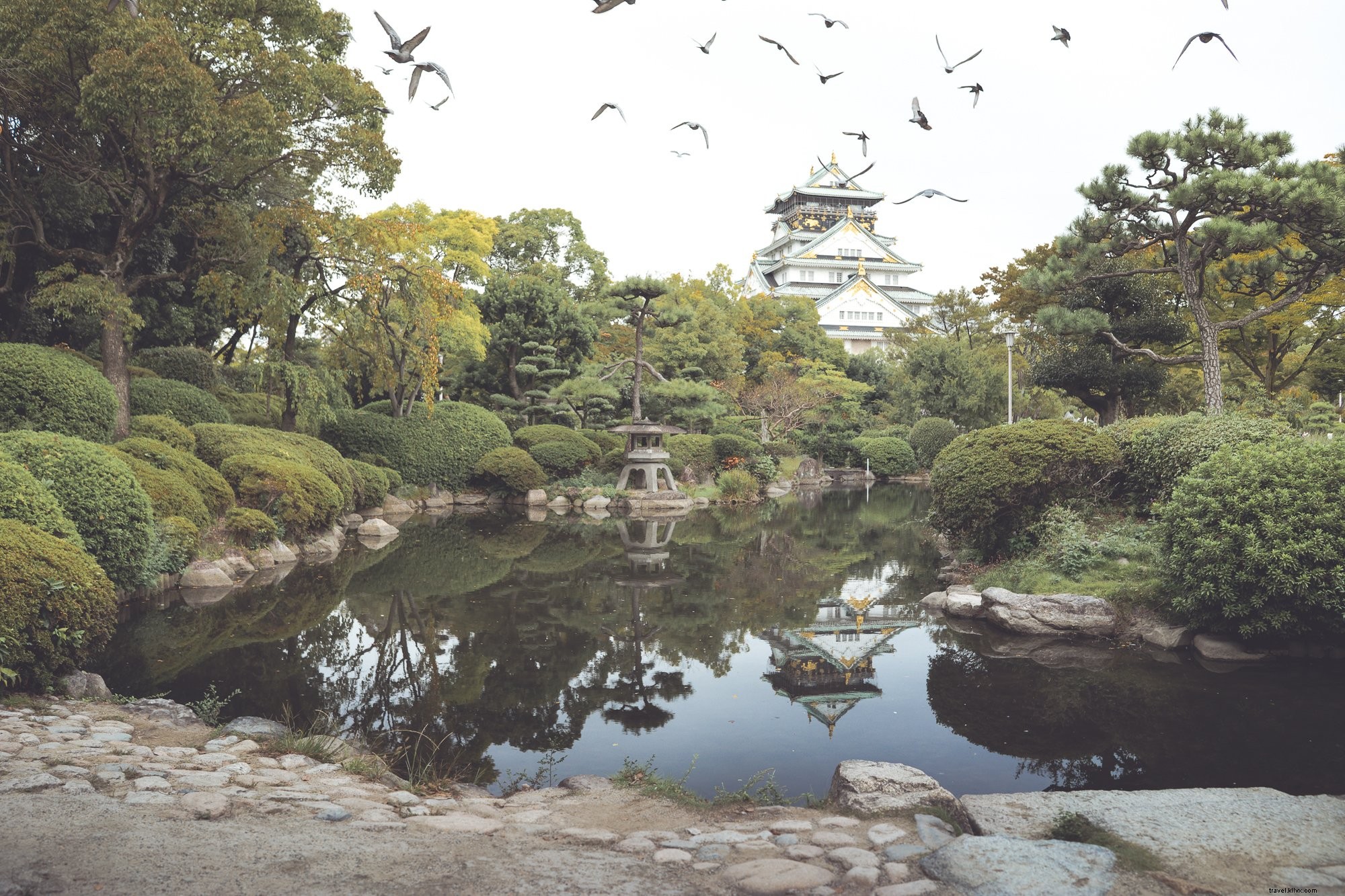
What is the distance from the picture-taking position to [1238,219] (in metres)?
14.0

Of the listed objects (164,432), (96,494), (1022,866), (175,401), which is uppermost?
(175,401)

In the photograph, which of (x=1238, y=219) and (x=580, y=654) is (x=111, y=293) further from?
(x=1238, y=219)

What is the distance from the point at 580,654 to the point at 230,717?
112 inches

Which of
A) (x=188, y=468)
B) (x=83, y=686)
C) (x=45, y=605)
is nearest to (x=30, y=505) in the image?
(x=45, y=605)

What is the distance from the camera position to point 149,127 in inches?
436

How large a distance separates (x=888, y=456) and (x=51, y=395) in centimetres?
2610

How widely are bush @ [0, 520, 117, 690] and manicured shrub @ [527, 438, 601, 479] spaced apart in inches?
632

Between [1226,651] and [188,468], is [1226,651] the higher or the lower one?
the lower one

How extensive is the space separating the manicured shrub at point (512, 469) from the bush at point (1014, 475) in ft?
41.7

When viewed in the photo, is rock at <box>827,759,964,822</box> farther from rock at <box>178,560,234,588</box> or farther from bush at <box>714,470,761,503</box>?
bush at <box>714,470,761,503</box>

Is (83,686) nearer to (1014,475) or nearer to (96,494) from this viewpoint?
(96,494)

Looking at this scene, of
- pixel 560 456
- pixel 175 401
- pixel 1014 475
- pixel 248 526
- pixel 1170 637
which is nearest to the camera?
pixel 1170 637

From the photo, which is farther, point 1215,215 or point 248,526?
point 1215,215

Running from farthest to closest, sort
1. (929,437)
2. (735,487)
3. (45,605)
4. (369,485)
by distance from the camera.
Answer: (929,437) < (735,487) < (369,485) < (45,605)
